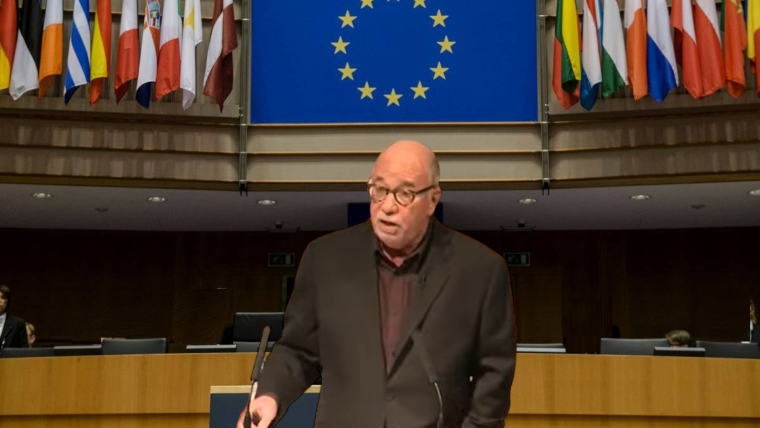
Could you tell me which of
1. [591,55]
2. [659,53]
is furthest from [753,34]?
[591,55]

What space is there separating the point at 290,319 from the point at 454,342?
41 cm

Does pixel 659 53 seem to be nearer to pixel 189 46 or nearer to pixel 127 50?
pixel 189 46

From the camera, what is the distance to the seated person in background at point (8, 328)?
789cm

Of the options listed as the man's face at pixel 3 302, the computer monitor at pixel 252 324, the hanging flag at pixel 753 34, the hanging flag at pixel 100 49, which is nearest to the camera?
the man's face at pixel 3 302

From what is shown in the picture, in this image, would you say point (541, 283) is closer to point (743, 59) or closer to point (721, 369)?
point (743, 59)

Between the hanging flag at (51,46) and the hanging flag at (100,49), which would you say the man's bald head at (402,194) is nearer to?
the hanging flag at (100,49)

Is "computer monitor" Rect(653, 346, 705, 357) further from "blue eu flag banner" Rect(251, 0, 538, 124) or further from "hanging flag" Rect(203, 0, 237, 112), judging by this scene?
"hanging flag" Rect(203, 0, 237, 112)

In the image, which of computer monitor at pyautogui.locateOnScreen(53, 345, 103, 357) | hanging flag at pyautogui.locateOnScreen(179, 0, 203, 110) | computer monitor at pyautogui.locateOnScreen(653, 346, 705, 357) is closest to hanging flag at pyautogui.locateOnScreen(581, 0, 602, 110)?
computer monitor at pyautogui.locateOnScreen(653, 346, 705, 357)

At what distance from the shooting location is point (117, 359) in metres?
6.54

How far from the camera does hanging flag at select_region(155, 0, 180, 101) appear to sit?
9.52 m

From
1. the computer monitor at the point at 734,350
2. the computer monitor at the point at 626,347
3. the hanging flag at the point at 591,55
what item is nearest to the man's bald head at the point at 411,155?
the computer monitor at the point at 626,347

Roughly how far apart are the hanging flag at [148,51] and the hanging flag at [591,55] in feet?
16.3

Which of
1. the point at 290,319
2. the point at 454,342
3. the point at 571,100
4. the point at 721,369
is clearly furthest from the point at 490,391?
the point at 571,100

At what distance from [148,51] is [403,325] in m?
8.52
